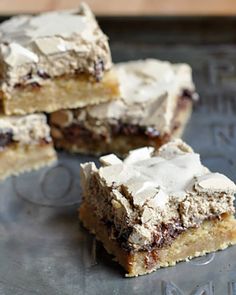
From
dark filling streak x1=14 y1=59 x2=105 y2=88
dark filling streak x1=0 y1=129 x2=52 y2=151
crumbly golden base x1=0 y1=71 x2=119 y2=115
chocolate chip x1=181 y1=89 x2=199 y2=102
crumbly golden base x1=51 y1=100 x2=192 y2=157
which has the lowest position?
crumbly golden base x1=51 y1=100 x2=192 y2=157

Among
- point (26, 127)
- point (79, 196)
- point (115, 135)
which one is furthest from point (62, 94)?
point (79, 196)

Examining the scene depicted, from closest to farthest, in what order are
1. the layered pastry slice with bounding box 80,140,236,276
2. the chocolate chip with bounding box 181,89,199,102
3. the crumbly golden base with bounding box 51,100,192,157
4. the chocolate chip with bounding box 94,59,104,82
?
the layered pastry slice with bounding box 80,140,236,276 < the chocolate chip with bounding box 94,59,104,82 < the crumbly golden base with bounding box 51,100,192,157 < the chocolate chip with bounding box 181,89,199,102

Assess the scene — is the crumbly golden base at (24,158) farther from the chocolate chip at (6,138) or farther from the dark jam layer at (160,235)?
the dark jam layer at (160,235)

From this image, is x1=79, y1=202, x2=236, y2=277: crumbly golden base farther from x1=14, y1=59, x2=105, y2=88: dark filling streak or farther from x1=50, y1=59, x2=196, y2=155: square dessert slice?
x1=14, y1=59, x2=105, y2=88: dark filling streak

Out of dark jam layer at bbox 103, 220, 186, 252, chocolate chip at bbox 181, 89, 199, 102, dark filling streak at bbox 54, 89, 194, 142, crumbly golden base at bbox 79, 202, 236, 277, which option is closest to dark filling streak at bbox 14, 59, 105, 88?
dark filling streak at bbox 54, 89, 194, 142

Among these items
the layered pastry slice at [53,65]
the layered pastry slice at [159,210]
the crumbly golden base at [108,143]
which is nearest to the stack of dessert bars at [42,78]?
the layered pastry slice at [53,65]

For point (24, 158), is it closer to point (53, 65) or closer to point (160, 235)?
point (53, 65)

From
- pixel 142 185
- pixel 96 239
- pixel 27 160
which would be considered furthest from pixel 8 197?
pixel 142 185
